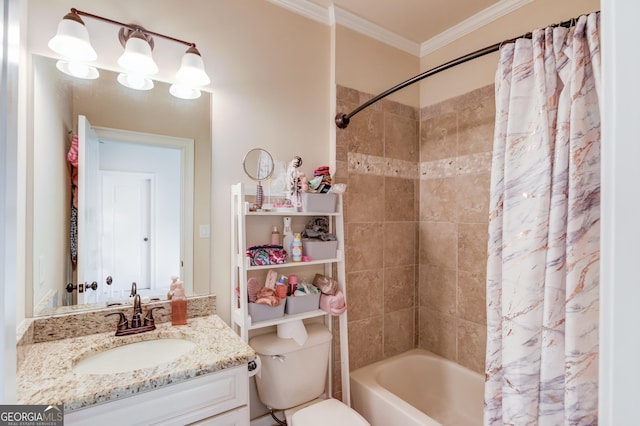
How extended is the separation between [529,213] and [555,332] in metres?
0.38

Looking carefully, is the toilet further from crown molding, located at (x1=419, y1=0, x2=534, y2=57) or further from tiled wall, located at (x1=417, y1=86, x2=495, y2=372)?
crown molding, located at (x1=419, y1=0, x2=534, y2=57)

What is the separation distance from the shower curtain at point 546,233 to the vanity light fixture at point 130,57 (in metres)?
1.34

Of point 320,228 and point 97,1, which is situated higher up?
point 97,1

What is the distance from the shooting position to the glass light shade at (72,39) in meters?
1.16

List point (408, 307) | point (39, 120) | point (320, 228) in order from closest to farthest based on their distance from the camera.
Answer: point (39, 120) < point (320, 228) < point (408, 307)

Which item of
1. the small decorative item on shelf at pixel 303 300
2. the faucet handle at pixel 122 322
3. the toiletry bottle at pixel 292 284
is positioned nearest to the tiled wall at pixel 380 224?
the small decorative item on shelf at pixel 303 300

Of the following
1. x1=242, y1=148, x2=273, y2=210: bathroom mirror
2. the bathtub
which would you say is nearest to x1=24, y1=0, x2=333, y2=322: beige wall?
x1=242, y1=148, x2=273, y2=210: bathroom mirror

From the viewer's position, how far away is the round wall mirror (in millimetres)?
1662

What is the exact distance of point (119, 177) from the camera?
138 centimetres

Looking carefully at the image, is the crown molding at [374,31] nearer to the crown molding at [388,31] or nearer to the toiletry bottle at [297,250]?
the crown molding at [388,31]

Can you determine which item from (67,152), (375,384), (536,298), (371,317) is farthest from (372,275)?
(67,152)

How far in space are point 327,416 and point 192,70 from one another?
1.77 metres

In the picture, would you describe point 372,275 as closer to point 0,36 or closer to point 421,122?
point 421,122

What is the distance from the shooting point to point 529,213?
1009mm
